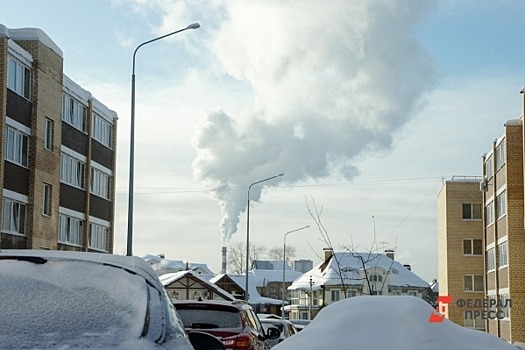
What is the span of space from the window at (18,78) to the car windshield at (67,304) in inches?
1185

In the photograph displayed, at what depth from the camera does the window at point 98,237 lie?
44.1 m

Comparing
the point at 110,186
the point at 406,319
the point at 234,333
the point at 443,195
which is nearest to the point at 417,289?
the point at 443,195

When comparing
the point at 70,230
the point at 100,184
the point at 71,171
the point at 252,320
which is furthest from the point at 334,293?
the point at 252,320

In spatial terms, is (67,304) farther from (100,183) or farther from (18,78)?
(100,183)

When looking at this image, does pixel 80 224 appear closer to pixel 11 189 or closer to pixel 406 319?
pixel 11 189

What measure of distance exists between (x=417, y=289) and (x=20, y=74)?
7047 cm

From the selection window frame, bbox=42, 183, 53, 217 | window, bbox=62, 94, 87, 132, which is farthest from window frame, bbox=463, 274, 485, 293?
window frame, bbox=42, 183, 53, 217

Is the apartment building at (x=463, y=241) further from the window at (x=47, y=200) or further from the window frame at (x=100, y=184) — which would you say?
the window at (x=47, y=200)

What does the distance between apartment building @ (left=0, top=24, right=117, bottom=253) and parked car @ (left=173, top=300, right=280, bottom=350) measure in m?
21.4

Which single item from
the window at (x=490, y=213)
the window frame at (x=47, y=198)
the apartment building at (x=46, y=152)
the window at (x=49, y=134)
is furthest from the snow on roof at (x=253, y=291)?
the window at (x=49, y=134)

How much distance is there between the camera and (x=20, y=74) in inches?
1358

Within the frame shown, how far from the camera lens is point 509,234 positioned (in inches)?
2062

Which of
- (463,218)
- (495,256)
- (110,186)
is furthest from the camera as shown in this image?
(463,218)

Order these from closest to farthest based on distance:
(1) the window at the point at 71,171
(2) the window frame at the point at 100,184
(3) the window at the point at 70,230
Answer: (3) the window at the point at 70,230, (1) the window at the point at 71,171, (2) the window frame at the point at 100,184
